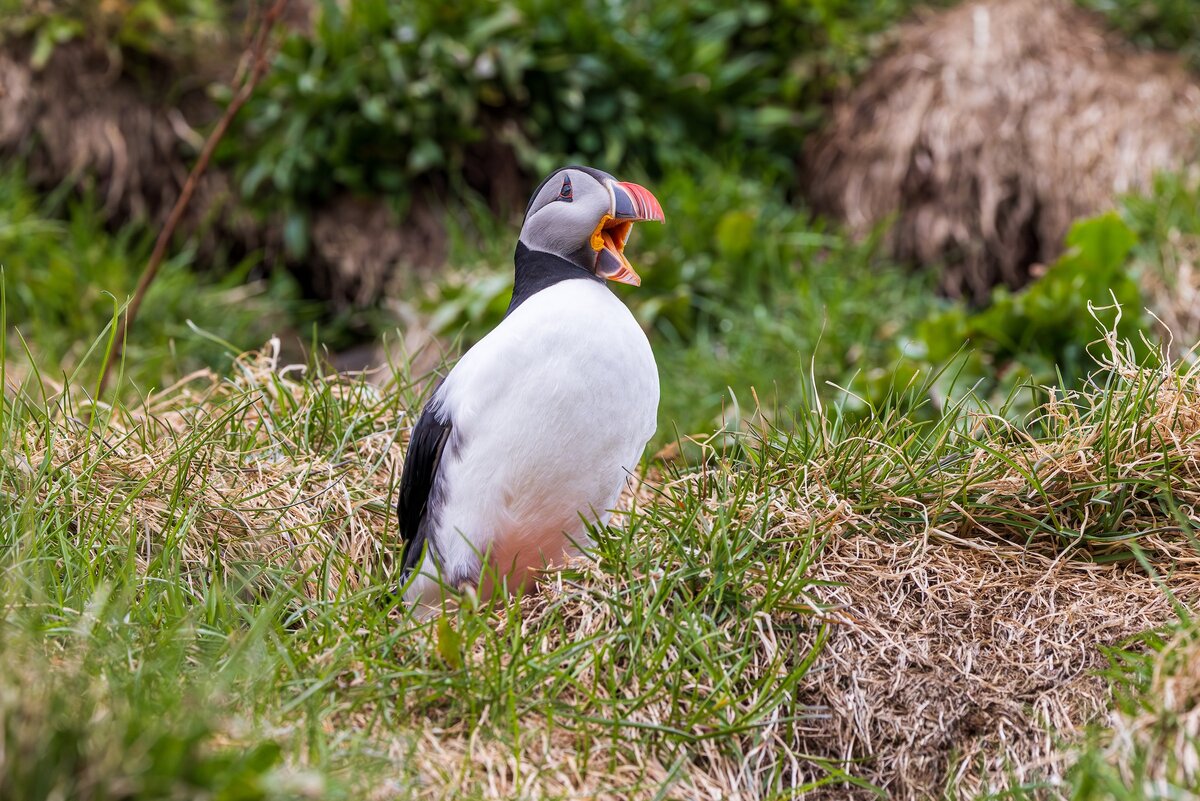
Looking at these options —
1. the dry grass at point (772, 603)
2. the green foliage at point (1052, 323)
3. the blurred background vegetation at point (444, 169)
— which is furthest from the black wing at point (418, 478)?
the blurred background vegetation at point (444, 169)

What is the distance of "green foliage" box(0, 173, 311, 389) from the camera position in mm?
5605

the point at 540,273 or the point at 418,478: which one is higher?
the point at 540,273

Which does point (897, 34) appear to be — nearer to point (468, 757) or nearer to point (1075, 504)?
point (1075, 504)

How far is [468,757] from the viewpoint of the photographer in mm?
2146

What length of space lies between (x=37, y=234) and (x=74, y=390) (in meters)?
1.92

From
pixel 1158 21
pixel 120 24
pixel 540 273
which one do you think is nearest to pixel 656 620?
pixel 540 273

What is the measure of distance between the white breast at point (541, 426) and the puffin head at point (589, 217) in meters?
0.10

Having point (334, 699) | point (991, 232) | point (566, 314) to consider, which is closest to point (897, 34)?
point (991, 232)

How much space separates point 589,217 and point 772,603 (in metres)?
0.88

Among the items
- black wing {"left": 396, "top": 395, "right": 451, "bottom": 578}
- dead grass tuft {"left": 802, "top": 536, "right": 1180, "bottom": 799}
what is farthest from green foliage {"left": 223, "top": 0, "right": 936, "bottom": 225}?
dead grass tuft {"left": 802, "top": 536, "right": 1180, "bottom": 799}

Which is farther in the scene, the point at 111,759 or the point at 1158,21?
the point at 1158,21

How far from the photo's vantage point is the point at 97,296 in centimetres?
586

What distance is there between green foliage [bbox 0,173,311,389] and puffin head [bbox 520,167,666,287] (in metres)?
3.19

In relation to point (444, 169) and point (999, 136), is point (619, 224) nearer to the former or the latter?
point (444, 169)
